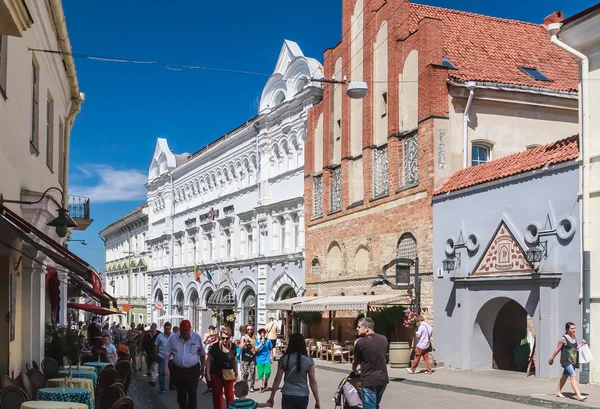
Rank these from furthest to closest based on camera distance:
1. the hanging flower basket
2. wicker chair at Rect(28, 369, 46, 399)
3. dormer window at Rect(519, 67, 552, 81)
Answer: dormer window at Rect(519, 67, 552, 81), the hanging flower basket, wicker chair at Rect(28, 369, 46, 399)

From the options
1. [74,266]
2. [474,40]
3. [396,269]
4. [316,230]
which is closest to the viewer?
[74,266]

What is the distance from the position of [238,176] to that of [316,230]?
1196cm

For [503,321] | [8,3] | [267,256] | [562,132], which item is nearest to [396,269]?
[503,321]

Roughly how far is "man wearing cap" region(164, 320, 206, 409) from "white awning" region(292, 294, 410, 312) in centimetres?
1449

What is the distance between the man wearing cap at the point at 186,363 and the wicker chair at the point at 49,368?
2.44 metres

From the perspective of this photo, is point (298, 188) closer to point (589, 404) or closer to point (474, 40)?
point (474, 40)

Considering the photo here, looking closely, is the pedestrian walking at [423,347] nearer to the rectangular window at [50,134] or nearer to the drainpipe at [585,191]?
the drainpipe at [585,191]

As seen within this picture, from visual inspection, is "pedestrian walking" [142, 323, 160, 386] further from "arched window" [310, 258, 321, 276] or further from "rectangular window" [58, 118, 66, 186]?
"arched window" [310, 258, 321, 276]

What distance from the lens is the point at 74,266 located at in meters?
11.5

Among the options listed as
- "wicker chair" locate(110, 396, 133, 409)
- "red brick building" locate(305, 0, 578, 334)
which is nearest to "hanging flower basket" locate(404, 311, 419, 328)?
"red brick building" locate(305, 0, 578, 334)

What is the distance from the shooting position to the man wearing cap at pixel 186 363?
1301 centimetres

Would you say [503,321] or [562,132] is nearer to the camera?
[503,321]

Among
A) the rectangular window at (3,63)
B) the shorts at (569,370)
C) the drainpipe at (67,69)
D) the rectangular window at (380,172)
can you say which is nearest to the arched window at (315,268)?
the rectangular window at (380,172)

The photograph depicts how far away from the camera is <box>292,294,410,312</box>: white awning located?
89.4 ft
